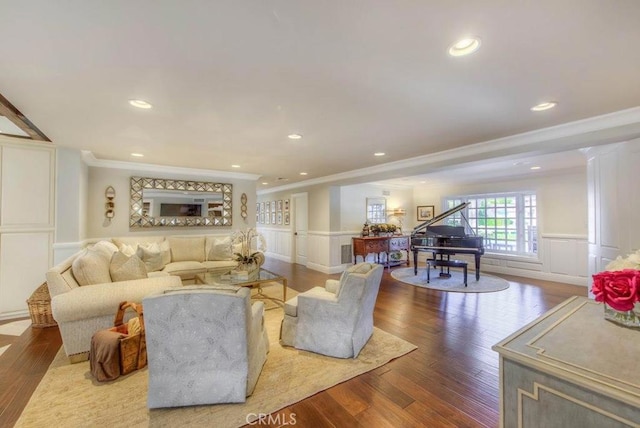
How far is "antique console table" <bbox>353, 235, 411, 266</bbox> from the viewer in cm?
662

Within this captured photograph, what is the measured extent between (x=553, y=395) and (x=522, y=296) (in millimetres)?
4605

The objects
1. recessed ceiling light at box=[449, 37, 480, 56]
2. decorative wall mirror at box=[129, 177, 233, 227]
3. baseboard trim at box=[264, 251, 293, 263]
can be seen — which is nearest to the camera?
recessed ceiling light at box=[449, 37, 480, 56]

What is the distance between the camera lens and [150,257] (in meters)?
4.33

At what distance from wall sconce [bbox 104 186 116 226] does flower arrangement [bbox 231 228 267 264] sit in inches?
82.7

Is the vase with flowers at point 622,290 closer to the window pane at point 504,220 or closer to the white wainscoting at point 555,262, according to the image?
the white wainscoting at point 555,262

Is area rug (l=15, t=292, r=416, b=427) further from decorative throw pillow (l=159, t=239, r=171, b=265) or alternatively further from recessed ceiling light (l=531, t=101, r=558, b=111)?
recessed ceiling light (l=531, t=101, r=558, b=111)

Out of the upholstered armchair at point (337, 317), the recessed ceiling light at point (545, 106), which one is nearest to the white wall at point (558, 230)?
the recessed ceiling light at point (545, 106)

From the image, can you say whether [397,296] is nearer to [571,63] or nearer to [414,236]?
[414,236]

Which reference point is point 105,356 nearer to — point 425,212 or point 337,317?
point 337,317

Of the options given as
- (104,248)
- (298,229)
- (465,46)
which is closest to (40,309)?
(104,248)

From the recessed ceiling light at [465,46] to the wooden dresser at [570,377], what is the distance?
60.2 inches

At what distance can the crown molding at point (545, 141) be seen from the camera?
8.55 feet

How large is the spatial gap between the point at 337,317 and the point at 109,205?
4612 mm

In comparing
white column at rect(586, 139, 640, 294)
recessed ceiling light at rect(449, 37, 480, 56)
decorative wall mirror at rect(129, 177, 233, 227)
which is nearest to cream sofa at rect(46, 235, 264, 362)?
decorative wall mirror at rect(129, 177, 233, 227)
